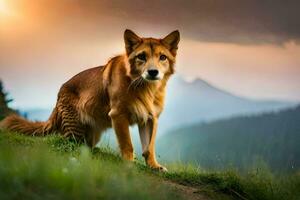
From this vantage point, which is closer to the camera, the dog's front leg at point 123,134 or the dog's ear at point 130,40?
the dog's front leg at point 123,134

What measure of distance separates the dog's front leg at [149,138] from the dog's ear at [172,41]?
46.0 inches

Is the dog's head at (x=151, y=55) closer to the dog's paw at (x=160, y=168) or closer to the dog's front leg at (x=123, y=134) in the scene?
the dog's front leg at (x=123, y=134)

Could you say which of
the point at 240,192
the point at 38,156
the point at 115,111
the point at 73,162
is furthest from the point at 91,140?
the point at 38,156

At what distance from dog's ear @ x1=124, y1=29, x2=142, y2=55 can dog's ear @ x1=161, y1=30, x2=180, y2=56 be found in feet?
1.33

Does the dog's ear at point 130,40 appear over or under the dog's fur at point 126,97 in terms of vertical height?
over

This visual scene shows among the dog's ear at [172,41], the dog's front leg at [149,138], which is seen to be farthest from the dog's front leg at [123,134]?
the dog's ear at [172,41]

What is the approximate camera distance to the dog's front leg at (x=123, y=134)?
10.1m

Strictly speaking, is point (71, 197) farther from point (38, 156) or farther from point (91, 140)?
point (91, 140)

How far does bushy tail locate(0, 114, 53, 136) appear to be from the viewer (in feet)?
37.4

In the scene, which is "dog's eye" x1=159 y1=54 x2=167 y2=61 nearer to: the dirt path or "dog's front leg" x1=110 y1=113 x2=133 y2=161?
"dog's front leg" x1=110 y1=113 x2=133 y2=161

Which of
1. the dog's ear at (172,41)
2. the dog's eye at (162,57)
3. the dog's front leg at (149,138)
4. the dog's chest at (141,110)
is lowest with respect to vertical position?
the dog's front leg at (149,138)

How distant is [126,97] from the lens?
10172 mm

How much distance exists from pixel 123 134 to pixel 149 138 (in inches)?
19.2

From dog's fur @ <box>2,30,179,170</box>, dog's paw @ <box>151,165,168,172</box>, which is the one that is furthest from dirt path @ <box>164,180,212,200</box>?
dog's fur @ <box>2,30,179,170</box>
